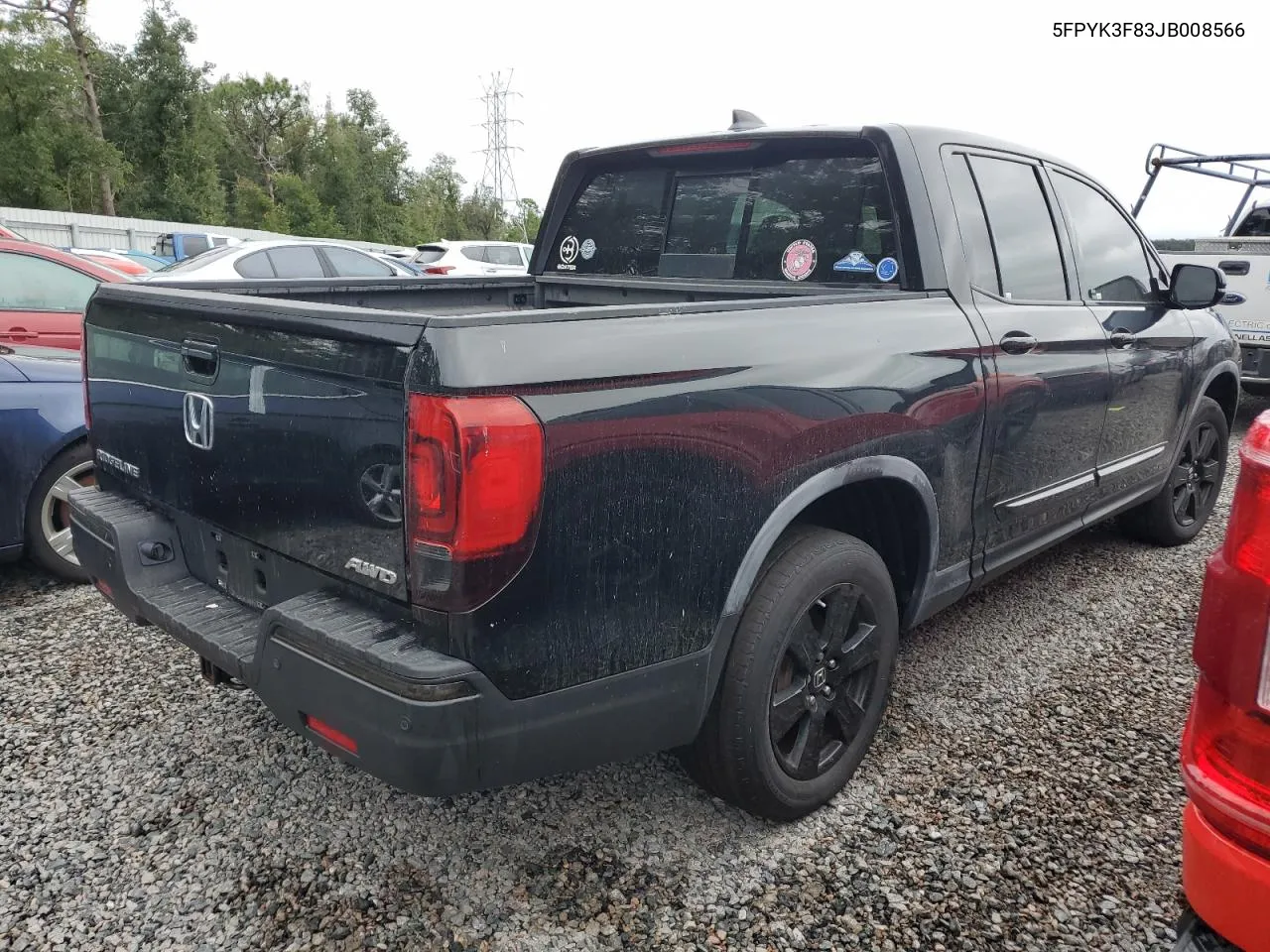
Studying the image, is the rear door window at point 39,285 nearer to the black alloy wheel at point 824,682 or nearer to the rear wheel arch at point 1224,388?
the black alloy wheel at point 824,682

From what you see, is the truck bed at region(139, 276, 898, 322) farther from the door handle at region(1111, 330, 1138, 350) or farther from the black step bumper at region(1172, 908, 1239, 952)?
the black step bumper at region(1172, 908, 1239, 952)

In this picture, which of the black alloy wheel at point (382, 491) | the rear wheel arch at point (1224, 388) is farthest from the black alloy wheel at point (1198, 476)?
the black alloy wheel at point (382, 491)

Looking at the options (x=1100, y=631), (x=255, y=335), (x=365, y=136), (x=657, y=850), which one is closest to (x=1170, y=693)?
(x=1100, y=631)

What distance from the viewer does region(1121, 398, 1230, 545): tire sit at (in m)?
4.70

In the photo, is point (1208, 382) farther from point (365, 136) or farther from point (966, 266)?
point (365, 136)

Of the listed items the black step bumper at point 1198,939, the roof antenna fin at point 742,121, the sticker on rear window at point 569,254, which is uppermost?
the roof antenna fin at point 742,121

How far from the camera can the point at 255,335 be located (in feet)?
6.68

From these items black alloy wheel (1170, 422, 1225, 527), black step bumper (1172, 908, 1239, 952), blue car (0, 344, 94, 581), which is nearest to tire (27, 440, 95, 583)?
blue car (0, 344, 94, 581)

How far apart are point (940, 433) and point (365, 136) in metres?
64.6

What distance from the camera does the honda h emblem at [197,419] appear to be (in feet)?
7.30

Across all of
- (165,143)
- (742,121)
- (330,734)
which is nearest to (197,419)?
(330,734)

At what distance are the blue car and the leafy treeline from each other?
121ft

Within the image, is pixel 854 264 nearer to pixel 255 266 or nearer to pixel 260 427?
pixel 260 427

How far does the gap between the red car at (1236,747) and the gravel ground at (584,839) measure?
961 mm
